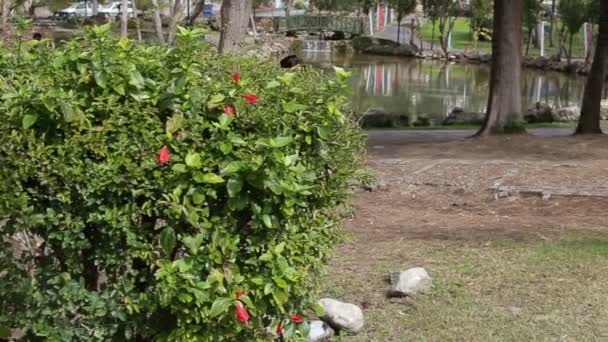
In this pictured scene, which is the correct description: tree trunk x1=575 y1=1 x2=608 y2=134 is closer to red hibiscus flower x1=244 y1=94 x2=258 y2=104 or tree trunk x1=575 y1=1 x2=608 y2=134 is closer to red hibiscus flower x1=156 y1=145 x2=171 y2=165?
red hibiscus flower x1=244 y1=94 x2=258 y2=104

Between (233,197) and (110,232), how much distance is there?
1.56ft

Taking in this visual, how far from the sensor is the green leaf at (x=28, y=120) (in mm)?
3354

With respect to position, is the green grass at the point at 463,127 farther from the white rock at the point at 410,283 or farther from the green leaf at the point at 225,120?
the green leaf at the point at 225,120

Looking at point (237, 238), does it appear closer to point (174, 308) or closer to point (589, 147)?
point (174, 308)

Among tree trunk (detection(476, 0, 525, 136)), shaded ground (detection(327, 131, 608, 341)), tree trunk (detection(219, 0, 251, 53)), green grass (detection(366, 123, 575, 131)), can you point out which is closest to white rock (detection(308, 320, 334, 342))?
shaded ground (detection(327, 131, 608, 341))

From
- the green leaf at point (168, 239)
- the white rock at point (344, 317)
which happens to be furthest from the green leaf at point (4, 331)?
the white rock at point (344, 317)

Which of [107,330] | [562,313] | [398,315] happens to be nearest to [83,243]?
[107,330]

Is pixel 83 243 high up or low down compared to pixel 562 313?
up

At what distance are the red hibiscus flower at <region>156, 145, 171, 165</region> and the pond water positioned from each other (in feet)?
57.6

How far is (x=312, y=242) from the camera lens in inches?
150

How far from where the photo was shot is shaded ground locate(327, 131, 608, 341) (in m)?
5.20

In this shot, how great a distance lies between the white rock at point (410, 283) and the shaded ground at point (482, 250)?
8cm

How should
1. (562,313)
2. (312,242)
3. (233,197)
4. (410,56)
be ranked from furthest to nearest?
→ 1. (410,56)
2. (562,313)
3. (312,242)
4. (233,197)

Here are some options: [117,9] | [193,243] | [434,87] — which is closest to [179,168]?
[193,243]
